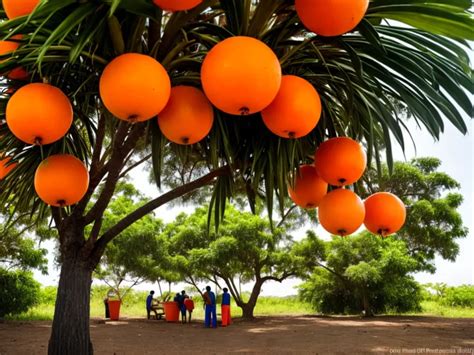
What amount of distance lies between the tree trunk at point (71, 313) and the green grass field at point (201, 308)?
14.3 metres

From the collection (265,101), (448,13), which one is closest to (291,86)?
(265,101)

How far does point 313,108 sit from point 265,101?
285mm

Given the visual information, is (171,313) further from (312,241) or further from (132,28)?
(132,28)

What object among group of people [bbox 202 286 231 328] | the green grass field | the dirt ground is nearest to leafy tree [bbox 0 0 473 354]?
the dirt ground

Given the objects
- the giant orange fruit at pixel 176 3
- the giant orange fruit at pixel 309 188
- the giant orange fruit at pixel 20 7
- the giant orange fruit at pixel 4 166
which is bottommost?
the giant orange fruit at pixel 309 188

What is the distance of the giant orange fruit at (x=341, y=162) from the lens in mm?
2207

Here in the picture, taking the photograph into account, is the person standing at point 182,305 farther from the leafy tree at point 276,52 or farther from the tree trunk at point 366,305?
the leafy tree at point 276,52

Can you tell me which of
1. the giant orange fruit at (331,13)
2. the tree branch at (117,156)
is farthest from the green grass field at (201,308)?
the giant orange fruit at (331,13)

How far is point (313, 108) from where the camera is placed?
1868 millimetres

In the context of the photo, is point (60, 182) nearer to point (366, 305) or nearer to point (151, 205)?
point (151, 205)

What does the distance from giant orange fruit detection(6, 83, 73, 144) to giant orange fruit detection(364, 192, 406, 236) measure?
149 cm

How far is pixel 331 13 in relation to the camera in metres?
1.64

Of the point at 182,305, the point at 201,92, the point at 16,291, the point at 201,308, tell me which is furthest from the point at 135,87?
the point at 201,308

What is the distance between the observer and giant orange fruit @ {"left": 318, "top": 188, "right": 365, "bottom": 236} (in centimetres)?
221
